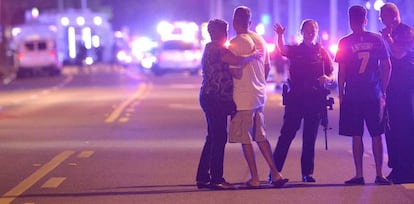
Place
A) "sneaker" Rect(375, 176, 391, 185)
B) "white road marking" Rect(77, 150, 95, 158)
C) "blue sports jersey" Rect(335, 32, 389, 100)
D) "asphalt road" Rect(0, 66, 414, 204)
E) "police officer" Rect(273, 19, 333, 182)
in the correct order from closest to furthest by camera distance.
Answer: "asphalt road" Rect(0, 66, 414, 204) → "blue sports jersey" Rect(335, 32, 389, 100) → "sneaker" Rect(375, 176, 391, 185) → "police officer" Rect(273, 19, 333, 182) → "white road marking" Rect(77, 150, 95, 158)

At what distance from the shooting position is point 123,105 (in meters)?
26.3

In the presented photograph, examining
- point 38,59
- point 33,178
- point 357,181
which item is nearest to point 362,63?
point 357,181

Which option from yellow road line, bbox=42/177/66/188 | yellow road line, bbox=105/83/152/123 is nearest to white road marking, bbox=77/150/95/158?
yellow road line, bbox=42/177/66/188

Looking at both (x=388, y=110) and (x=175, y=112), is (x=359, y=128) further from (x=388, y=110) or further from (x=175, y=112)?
(x=175, y=112)

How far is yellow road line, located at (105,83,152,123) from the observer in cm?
2177

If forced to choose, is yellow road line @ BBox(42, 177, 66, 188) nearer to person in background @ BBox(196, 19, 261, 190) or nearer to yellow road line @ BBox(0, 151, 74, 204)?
yellow road line @ BBox(0, 151, 74, 204)

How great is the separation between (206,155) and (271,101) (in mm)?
16427

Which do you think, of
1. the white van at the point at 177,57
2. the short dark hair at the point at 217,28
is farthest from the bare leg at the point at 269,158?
the white van at the point at 177,57

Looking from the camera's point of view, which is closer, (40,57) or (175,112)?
(175,112)

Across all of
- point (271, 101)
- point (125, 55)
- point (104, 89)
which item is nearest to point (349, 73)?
point (271, 101)

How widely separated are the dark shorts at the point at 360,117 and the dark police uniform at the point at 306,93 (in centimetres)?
28

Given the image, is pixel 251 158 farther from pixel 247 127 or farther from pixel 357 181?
pixel 357 181

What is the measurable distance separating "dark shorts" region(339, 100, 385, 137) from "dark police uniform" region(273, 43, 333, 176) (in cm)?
28

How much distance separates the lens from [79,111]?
24.4 metres
